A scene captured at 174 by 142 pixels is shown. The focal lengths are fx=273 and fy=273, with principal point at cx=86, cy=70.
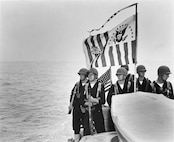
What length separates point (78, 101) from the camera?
13.4 ft

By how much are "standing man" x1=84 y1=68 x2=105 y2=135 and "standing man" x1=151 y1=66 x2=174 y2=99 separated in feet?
2.77

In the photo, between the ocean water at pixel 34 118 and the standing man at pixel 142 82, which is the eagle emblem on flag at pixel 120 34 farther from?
the ocean water at pixel 34 118

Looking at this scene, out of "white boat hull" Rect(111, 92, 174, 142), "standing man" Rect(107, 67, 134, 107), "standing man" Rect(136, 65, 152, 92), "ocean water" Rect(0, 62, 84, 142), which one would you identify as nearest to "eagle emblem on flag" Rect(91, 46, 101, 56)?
"standing man" Rect(107, 67, 134, 107)

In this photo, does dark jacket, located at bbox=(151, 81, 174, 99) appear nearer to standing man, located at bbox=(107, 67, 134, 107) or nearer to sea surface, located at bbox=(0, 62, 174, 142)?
standing man, located at bbox=(107, 67, 134, 107)

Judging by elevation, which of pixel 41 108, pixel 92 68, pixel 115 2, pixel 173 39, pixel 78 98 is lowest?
pixel 41 108

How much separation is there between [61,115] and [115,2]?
19.2ft

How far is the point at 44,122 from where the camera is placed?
29.4 ft

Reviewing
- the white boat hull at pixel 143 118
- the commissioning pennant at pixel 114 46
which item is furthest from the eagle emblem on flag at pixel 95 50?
the white boat hull at pixel 143 118

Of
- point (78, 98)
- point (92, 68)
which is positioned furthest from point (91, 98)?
point (92, 68)

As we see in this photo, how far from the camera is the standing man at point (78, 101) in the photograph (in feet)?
13.2

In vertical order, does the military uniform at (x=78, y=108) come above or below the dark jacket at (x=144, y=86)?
below

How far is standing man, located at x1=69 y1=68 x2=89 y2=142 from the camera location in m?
4.03

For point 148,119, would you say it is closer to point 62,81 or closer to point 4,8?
point 4,8

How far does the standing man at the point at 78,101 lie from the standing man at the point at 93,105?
74mm
